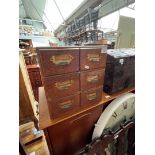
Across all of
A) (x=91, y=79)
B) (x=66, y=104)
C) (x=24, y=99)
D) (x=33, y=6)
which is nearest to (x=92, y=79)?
(x=91, y=79)

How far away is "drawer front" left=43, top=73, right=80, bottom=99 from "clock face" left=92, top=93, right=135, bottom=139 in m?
0.40

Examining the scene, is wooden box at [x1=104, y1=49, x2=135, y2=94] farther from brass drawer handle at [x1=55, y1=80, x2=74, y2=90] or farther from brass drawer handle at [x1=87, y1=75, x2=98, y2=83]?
brass drawer handle at [x1=55, y1=80, x2=74, y2=90]

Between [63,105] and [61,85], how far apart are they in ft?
0.49

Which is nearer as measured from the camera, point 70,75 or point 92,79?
point 70,75

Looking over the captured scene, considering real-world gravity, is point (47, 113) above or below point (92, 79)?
below

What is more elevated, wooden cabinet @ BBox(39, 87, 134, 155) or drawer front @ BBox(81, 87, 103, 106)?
drawer front @ BBox(81, 87, 103, 106)

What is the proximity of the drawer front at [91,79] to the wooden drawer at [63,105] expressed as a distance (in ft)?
0.29

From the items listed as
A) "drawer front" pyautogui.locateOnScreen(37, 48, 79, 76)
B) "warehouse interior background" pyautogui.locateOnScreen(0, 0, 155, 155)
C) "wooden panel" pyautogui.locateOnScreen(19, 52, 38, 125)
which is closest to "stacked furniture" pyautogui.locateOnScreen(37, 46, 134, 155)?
"drawer front" pyautogui.locateOnScreen(37, 48, 79, 76)

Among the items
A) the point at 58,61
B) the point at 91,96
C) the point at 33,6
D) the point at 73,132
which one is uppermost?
the point at 33,6

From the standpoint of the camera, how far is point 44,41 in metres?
5.65

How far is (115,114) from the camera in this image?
0.98m

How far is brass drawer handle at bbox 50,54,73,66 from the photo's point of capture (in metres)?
0.58
